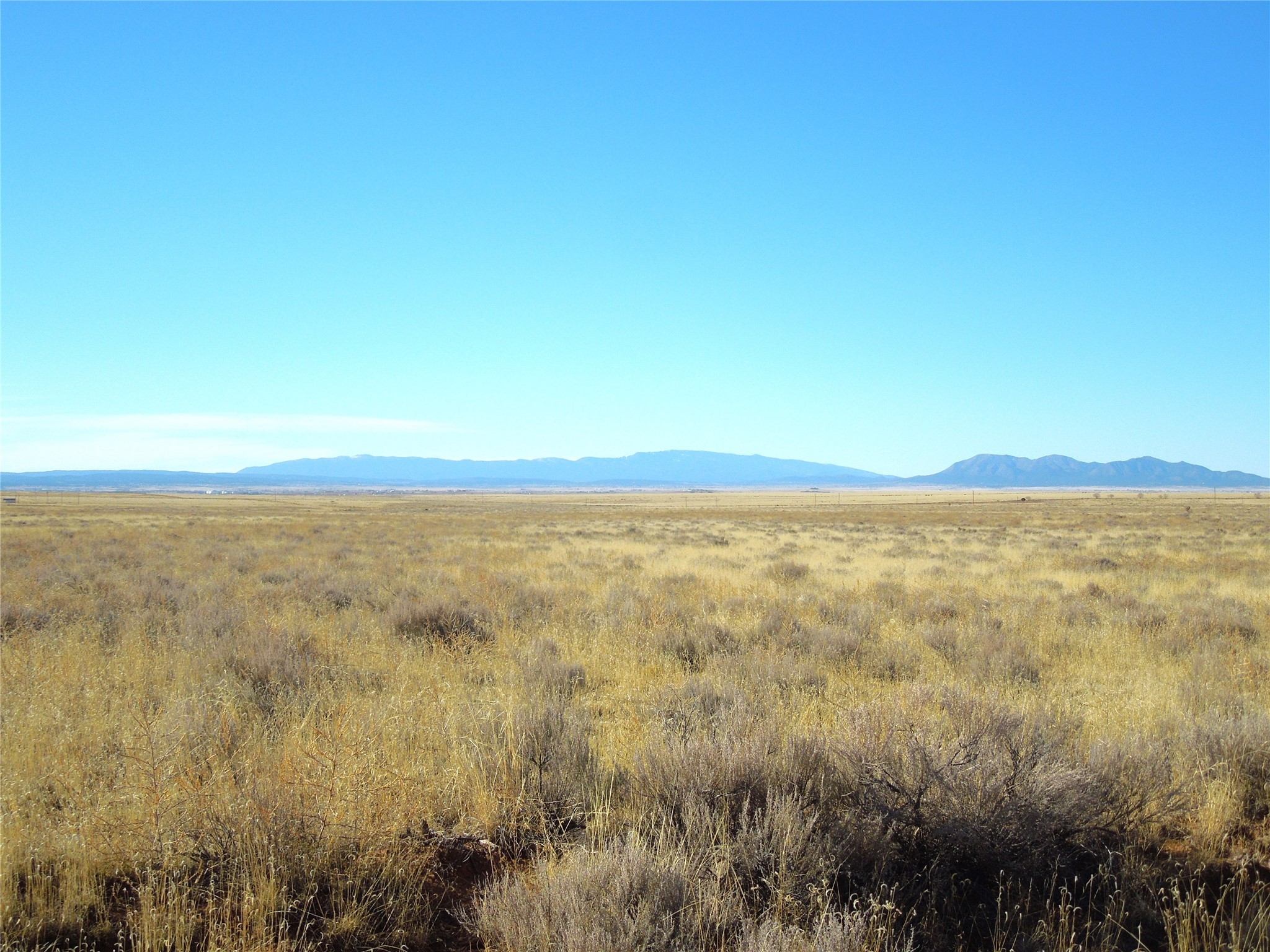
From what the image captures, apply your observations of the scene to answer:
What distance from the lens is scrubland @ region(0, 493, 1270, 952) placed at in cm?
303

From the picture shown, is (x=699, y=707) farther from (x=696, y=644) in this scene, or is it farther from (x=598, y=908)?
(x=696, y=644)

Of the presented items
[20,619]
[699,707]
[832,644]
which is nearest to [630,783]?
[699,707]

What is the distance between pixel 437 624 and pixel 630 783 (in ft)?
19.2

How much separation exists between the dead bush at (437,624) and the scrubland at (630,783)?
0.08 meters

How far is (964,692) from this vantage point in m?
5.41

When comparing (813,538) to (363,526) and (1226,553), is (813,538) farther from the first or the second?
(363,526)

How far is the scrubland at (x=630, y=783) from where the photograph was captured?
3029 millimetres

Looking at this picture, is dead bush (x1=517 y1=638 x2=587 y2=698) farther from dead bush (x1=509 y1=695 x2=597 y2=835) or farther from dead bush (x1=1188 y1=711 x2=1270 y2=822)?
dead bush (x1=1188 y1=711 x2=1270 y2=822)

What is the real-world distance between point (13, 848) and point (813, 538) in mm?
30863

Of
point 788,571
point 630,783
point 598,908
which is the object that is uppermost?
point 598,908

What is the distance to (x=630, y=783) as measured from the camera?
14.2 ft

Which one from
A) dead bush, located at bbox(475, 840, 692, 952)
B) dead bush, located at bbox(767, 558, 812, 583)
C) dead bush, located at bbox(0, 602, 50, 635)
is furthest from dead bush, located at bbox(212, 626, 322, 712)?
dead bush, located at bbox(767, 558, 812, 583)

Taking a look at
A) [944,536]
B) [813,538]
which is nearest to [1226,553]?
[944,536]

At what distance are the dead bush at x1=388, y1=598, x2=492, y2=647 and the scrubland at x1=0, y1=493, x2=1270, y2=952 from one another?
0.08 metres
